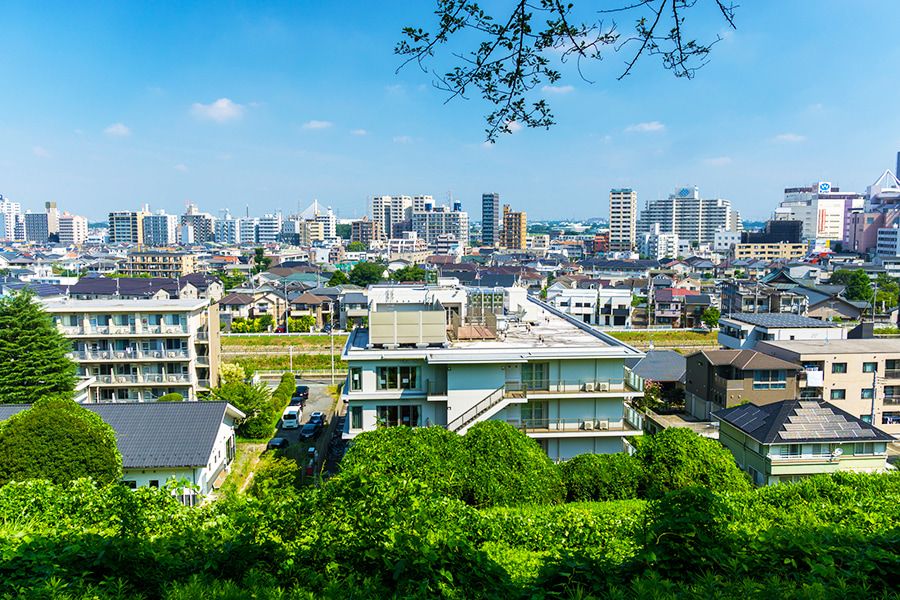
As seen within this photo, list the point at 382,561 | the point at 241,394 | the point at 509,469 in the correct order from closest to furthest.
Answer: the point at 382,561
the point at 509,469
the point at 241,394

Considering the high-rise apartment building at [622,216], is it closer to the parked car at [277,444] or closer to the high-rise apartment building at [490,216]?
the high-rise apartment building at [490,216]

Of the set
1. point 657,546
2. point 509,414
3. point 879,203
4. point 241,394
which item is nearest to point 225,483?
point 241,394

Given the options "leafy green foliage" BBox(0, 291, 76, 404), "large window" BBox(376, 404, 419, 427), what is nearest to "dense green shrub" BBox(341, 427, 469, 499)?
"large window" BBox(376, 404, 419, 427)

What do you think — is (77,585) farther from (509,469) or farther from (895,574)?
(509,469)

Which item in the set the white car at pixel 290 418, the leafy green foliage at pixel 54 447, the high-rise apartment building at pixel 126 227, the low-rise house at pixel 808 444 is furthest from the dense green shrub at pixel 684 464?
the high-rise apartment building at pixel 126 227

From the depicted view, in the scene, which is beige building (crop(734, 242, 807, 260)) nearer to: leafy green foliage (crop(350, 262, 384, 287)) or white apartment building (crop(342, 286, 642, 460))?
leafy green foliage (crop(350, 262, 384, 287))

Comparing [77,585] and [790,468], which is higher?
[77,585]

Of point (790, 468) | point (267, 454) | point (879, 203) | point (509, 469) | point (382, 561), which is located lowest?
point (267, 454)
